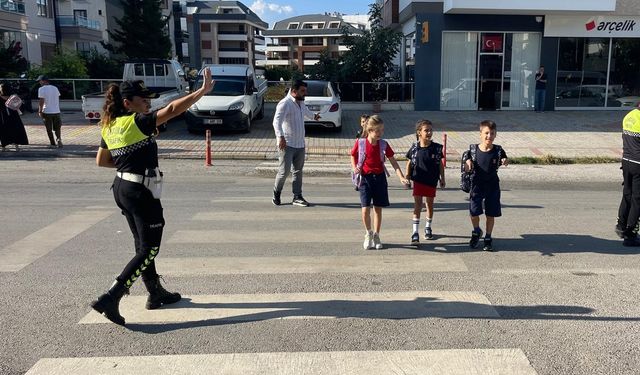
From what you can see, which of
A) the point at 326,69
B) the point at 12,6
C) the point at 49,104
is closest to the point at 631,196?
the point at 49,104

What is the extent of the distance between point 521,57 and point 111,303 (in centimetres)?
2248

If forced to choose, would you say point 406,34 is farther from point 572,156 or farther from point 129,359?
point 129,359

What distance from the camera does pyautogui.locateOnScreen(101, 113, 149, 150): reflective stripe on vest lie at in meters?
4.11

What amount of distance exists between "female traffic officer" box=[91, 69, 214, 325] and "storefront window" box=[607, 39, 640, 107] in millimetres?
23934

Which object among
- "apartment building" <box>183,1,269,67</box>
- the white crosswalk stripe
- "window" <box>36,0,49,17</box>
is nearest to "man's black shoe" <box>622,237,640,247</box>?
the white crosswalk stripe

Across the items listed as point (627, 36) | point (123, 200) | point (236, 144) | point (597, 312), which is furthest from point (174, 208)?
point (627, 36)

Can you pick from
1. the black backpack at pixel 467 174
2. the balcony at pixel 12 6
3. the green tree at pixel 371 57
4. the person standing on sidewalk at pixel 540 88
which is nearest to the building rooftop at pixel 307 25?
the balcony at pixel 12 6

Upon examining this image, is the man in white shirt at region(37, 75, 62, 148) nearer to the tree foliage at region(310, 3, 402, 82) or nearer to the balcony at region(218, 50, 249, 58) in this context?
the tree foliage at region(310, 3, 402, 82)

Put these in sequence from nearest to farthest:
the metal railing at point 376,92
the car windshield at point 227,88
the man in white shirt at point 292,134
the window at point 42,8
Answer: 1. the man in white shirt at point 292,134
2. the car windshield at point 227,88
3. the metal railing at point 376,92
4. the window at point 42,8

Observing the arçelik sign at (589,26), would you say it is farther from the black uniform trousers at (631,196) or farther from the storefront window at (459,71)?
the black uniform trousers at (631,196)

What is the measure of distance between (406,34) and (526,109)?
6641 mm

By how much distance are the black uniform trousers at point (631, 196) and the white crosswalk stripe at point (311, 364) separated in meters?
3.56

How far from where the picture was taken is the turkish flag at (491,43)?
22984mm

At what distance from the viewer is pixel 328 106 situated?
55.9 ft
